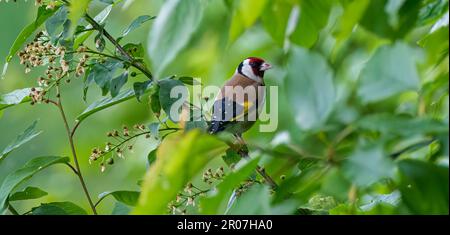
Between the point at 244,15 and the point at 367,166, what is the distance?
200 mm

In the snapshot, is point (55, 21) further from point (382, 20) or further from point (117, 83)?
point (382, 20)

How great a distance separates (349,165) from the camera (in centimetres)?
84

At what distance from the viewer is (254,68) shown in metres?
3.22

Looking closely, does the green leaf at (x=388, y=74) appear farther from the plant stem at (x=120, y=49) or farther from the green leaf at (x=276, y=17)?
the plant stem at (x=120, y=49)

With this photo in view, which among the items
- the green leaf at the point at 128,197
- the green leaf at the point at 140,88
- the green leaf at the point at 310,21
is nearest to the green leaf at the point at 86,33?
the green leaf at the point at 140,88

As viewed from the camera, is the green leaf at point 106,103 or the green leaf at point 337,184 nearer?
the green leaf at point 337,184

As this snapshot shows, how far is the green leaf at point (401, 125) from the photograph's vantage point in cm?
82

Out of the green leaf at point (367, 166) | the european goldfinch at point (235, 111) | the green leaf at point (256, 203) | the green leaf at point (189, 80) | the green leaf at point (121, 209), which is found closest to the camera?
the green leaf at point (367, 166)

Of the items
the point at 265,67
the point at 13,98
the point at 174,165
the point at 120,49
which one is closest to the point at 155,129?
the point at 120,49

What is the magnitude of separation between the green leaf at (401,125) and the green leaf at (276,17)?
0.18 metres
